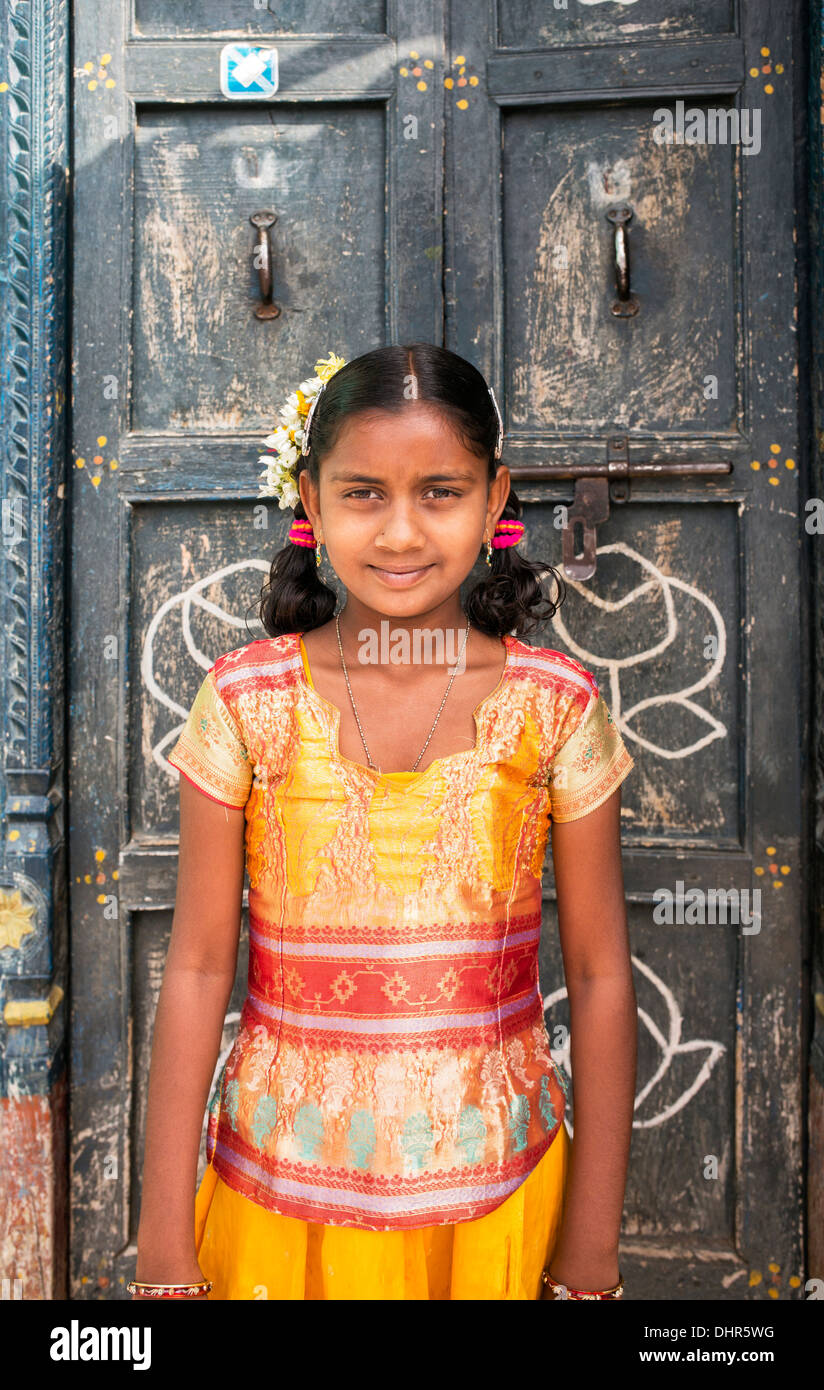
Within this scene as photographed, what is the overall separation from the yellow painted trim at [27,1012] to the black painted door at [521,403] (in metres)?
0.08

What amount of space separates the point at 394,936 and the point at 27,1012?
3.68 feet

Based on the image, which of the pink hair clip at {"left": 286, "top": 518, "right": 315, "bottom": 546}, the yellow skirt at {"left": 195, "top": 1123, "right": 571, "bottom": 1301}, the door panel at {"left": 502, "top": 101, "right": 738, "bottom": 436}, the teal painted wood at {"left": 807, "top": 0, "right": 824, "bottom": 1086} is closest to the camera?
the yellow skirt at {"left": 195, "top": 1123, "right": 571, "bottom": 1301}

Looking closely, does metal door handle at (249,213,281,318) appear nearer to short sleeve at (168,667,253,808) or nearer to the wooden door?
the wooden door

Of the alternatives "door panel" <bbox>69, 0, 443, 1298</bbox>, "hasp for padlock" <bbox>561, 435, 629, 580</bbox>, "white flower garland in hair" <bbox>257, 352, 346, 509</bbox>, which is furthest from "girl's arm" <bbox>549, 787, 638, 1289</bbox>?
"door panel" <bbox>69, 0, 443, 1298</bbox>

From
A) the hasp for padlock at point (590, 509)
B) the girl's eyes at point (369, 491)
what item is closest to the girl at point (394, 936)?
the girl's eyes at point (369, 491)

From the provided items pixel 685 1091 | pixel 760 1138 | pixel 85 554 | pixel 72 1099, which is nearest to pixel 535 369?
pixel 85 554

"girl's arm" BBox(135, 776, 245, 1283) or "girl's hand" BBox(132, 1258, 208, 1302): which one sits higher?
"girl's arm" BBox(135, 776, 245, 1283)

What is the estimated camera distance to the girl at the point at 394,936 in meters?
1.18

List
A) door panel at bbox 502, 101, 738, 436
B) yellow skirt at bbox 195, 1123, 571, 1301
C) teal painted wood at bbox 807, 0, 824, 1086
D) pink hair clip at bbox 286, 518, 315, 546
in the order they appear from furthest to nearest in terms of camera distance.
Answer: door panel at bbox 502, 101, 738, 436 < teal painted wood at bbox 807, 0, 824, 1086 < pink hair clip at bbox 286, 518, 315, 546 < yellow skirt at bbox 195, 1123, 571, 1301

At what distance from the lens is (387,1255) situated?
1168mm

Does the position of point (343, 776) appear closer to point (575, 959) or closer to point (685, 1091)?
point (575, 959)

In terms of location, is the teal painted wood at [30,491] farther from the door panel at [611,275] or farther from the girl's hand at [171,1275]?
the door panel at [611,275]

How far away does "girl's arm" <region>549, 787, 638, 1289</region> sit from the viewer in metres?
1.23

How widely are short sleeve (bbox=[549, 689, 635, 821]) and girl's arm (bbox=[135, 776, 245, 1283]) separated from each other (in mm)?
426
